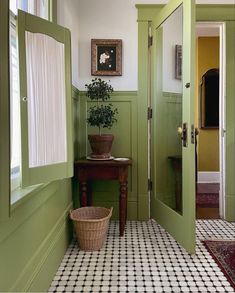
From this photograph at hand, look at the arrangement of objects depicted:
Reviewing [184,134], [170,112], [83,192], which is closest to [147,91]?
[170,112]

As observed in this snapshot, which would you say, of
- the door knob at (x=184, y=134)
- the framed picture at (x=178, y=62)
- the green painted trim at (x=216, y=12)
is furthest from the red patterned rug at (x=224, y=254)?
the green painted trim at (x=216, y=12)

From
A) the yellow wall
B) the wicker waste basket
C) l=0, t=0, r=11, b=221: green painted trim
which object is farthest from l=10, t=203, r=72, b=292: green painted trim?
the yellow wall

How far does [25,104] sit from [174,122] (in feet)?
5.00

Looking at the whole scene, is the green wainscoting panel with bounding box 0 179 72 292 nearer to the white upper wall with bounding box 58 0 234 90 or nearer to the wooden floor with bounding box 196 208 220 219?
the white upper wall with bounding box 58 0 234 90

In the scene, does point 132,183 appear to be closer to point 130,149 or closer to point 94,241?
point 130,149

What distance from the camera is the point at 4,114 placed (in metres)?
1.01

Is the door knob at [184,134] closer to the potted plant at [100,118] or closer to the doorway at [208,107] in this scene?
the potted plant at [100,118]

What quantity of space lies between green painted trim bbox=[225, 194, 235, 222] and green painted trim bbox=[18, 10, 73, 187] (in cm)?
198

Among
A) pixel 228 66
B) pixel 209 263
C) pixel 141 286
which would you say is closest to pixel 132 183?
pixel 209 263

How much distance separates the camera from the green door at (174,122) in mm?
2197

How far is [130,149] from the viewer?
3.03m

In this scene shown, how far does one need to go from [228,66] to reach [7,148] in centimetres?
266

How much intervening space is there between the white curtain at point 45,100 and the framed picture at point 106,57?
1283 mm

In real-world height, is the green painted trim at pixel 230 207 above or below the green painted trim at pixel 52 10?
below
